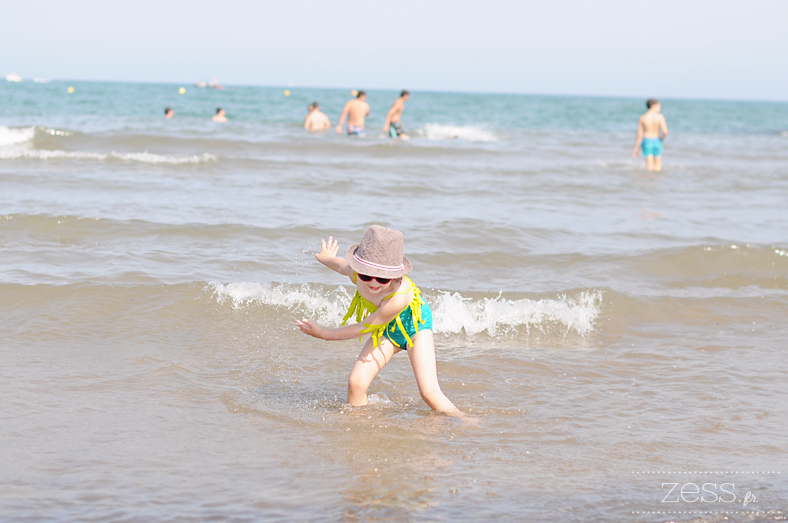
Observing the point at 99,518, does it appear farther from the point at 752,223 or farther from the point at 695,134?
the point at 695,134

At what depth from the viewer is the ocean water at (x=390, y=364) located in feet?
9.82

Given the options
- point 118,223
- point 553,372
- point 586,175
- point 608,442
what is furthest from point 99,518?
point 586,175

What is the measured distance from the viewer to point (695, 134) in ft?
94.6

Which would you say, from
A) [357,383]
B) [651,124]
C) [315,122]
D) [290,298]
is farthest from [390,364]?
[315,122]

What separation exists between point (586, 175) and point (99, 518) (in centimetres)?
1207

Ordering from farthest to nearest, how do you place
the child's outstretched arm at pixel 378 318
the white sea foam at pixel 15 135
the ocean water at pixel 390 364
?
the white sea foam at pixel 15 135, the child's outstretched arm at pixel 378 318, the ocean water at pixel 390 364

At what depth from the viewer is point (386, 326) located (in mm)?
3734

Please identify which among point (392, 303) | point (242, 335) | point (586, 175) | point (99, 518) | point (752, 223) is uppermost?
point (586, 175)

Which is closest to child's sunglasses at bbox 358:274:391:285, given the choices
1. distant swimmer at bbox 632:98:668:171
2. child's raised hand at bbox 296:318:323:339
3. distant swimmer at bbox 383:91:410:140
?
child's raised hand at bbox 296:318:323:339

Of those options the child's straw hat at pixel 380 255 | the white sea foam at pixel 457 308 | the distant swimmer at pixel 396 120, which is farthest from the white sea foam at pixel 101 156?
the child's straw hat at pixel 380 255

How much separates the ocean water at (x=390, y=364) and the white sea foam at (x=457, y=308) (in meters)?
0.02

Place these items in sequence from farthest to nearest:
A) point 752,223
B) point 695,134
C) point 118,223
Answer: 1. point 695,134
2. point 752,223
3. point 118,223

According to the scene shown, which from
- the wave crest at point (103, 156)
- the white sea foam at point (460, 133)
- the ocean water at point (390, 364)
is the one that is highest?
the white sea foam at point (460, 133)

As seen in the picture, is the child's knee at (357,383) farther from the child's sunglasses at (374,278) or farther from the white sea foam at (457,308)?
the white sea foam at (457,308)
